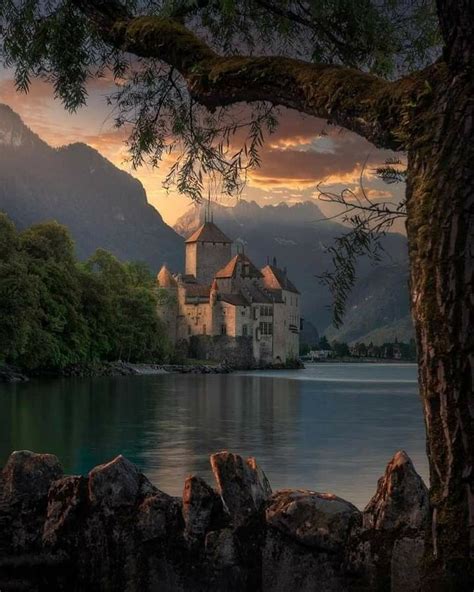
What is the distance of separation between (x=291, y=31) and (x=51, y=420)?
27574 millimetres

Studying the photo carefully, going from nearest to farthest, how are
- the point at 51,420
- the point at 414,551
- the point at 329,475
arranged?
1. the point at 414,551
2. the point at 329,475
3. the point at 51,420

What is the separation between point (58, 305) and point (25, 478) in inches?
2129

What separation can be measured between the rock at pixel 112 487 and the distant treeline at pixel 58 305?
4434 centimetres

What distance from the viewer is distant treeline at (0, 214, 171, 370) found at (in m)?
51.5

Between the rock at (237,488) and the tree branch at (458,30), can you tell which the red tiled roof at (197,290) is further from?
the tree branch at (458,30)

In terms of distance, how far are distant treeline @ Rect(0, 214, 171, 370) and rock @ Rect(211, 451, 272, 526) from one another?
44883mm

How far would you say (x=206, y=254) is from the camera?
155 metres

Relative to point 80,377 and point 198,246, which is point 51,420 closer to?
point 80,377

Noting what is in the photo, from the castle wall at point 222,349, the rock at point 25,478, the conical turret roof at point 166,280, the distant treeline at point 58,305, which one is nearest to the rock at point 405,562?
the rock at point 25,478

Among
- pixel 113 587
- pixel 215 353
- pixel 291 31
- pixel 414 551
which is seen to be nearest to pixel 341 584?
pixel 414 551

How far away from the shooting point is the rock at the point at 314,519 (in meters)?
7.08

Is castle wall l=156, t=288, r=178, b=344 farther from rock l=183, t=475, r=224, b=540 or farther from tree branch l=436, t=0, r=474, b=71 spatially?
tree branch l=436, t=0, r=474, b=71

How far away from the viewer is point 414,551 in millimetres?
6871

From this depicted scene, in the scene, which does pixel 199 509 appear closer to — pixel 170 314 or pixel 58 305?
pixel 58 305
